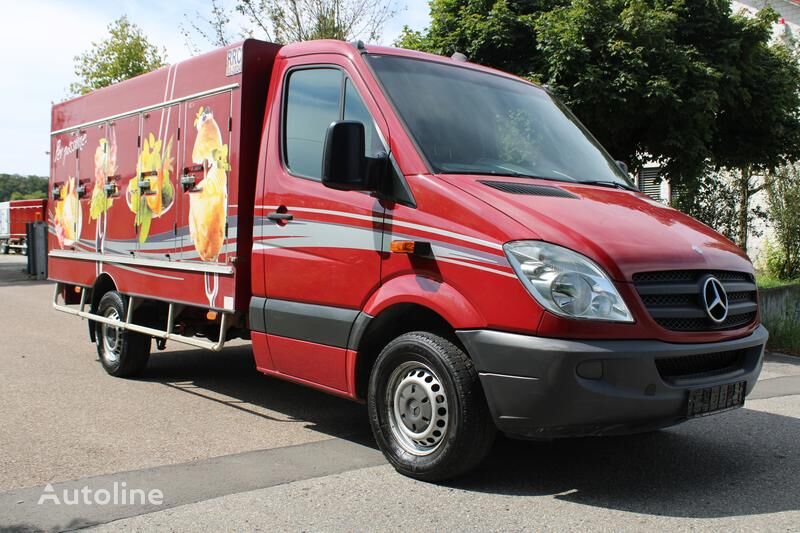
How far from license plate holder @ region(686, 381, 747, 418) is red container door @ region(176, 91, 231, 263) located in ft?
11.3

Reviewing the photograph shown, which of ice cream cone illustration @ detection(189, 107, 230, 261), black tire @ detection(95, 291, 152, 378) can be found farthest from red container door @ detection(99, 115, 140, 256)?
ice cream cone illustration @ detection(189, 107, 230, 261)

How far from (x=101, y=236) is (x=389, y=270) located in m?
4.56

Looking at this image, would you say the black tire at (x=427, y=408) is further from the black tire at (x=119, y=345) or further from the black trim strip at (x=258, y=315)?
the black tire at (x=119, y=345)

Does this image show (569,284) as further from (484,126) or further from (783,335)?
(783,335)

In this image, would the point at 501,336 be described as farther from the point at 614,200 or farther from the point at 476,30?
the point at 476,30

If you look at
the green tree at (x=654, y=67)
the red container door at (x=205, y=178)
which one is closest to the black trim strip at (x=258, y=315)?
the red container door at (x=205, y=178)

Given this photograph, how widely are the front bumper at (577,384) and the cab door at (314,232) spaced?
1.05 meters

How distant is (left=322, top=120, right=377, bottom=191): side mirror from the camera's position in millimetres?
4766

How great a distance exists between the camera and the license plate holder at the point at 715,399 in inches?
171

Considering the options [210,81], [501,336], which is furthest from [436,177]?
[210,81]

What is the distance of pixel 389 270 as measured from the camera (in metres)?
4.86

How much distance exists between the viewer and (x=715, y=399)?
14.7ft

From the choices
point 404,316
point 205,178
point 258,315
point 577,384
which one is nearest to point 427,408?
point 404,316

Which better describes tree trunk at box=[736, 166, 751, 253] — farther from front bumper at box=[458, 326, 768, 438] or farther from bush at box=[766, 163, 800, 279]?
front bumper at box=[458, 326, 768, 438]
